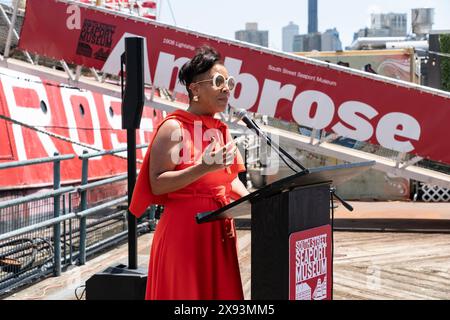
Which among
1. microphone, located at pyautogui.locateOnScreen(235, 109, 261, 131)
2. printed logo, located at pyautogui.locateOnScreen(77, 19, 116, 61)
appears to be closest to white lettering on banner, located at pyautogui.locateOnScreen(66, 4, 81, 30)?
printed logo, located at pyautogui.locateOnScreen(77, 19, 116, 61)

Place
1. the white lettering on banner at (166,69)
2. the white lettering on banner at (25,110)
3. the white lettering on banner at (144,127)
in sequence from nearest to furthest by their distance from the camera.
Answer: the white lettering on banner at (25,110) < the white lettering on banner at (166,69) < the white lettering on banner at (144,127)

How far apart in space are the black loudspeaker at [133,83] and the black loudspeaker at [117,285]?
1.08 m

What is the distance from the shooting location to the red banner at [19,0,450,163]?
12.1 m

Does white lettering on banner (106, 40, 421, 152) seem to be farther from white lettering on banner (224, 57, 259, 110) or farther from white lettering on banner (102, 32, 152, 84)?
white lettering on banner (102, 32, 152, 84)

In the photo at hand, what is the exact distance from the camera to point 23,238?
24.0ft

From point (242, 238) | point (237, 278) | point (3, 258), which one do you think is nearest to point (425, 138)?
point (242, 238)

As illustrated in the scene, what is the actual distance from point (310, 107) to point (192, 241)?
354 inches

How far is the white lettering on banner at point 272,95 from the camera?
12430 millimetres

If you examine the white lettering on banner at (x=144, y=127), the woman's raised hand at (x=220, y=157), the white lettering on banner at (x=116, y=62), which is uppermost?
the white lettering on banner at (x=116, y=62)

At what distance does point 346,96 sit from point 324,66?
2.05 ft

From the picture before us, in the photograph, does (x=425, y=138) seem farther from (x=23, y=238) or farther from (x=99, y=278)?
(x=99, y=278)

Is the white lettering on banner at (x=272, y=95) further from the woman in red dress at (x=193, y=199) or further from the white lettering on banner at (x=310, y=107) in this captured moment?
the woman in red dress at (x=193, y=199)

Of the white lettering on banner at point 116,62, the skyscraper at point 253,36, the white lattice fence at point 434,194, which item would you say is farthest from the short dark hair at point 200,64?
the skyscraper at point 253,36

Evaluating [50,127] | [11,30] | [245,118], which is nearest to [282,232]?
[245,118]
